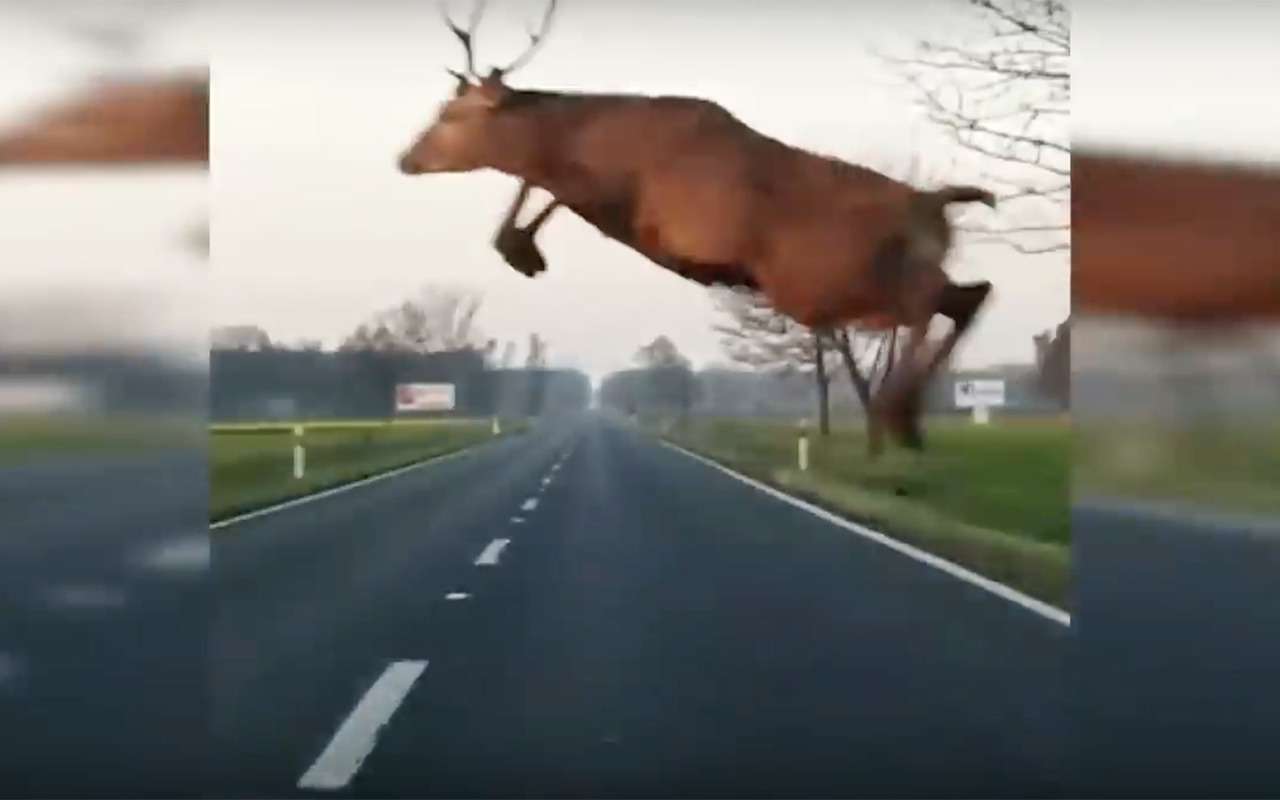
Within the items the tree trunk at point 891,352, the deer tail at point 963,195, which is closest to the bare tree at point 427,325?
the tree trunk at point 891,352

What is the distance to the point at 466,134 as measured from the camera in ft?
8.66

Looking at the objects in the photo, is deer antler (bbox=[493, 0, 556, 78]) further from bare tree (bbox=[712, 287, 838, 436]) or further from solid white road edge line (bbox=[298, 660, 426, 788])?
solid white road edge line (bbox=[298, 660, 426, 788])

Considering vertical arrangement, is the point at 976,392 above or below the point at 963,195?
below

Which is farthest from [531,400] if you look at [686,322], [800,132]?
[800,132]

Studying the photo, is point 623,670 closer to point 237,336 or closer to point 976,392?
point 976,392

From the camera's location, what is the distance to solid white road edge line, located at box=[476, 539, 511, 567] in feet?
10.6

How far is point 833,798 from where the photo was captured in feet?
8.59

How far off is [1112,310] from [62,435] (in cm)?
195

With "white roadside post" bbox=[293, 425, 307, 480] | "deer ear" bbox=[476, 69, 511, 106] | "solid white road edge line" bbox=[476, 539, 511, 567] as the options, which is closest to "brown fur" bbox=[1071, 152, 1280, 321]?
"deer ear" bbox=[476, 69, 511, 106]

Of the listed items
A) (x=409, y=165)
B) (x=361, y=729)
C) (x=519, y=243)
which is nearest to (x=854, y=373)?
(x=519, y=243)

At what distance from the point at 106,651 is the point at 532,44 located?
1.31 metres

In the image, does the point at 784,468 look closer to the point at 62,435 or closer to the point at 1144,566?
the point at 1144,566

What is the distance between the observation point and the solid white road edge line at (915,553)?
2674 millimetres

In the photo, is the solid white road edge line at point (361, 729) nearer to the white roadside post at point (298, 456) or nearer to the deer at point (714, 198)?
the white roadside post at point (298, 456)
